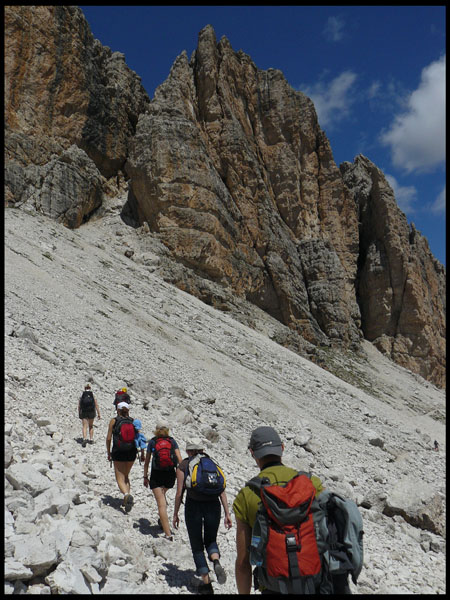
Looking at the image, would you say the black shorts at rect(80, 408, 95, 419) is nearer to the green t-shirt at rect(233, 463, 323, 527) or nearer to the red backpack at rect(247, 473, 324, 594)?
the green t-shirt at rect(233, 463, 323, 527)

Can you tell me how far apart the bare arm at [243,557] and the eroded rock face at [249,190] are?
3308 centimetres

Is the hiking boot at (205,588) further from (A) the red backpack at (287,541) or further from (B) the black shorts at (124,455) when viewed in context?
(B) the black shorts at (124,455)

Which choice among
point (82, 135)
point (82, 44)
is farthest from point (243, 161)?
point (82, 44)

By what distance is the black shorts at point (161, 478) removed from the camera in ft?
17.4

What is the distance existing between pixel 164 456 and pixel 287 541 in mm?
2893

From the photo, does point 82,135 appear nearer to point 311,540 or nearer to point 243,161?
point 243,161

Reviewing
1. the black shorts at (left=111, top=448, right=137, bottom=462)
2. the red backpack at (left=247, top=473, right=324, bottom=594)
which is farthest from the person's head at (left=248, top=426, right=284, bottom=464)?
the black shorts at (left=111, top=448, right=137, bottom=462)

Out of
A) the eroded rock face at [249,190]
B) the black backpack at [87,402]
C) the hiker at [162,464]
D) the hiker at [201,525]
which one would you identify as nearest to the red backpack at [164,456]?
the hiker at [162,464]

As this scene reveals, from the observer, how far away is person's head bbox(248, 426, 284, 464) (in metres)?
3.12

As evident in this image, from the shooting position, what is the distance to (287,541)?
2.66 meters

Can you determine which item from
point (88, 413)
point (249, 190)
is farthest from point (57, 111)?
point (88, 413)

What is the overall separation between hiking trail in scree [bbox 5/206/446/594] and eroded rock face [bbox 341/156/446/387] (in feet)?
79.3

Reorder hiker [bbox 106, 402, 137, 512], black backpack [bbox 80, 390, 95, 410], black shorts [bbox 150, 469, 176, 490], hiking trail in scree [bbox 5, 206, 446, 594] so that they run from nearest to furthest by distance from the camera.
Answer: hiking trail in scree [bbox 5, 206, 446, 594]
black shorts [bbox 150, 469, 176, 490]
hiker [bbox 106, 402, 137, 512]
black backpack [bbox 80, 390, 95, 410]

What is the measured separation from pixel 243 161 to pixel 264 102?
45.7 feet
